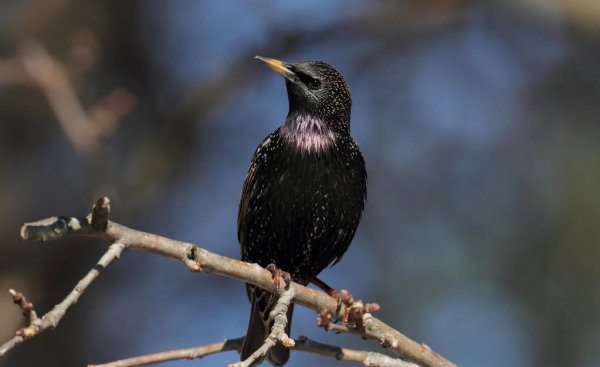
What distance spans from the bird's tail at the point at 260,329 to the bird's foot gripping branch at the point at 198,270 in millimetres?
177

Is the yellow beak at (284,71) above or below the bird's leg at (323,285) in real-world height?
above

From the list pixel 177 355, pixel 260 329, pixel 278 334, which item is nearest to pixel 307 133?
pixel 260 329

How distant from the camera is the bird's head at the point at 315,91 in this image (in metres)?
5.15

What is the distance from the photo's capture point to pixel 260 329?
5.03 meters

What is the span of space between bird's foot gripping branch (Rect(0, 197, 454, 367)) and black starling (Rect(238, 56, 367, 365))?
561 mm

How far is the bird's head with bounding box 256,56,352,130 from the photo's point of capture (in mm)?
5152

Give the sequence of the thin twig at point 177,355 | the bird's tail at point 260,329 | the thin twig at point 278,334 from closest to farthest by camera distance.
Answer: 1. the thin twig at point 278,334
2. the thin twig at point 177,355
3. the bird's tail at point 260,329

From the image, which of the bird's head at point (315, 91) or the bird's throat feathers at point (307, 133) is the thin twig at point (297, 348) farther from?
the bird's head at point (315, 91)

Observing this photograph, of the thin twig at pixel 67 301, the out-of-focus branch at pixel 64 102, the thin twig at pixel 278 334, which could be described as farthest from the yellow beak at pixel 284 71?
the thin twig at pixel 67 301

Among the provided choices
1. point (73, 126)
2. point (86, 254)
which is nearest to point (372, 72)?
point (86, 254)

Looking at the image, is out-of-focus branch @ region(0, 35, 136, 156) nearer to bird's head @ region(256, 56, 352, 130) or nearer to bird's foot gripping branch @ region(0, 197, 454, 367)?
bird's head @ region(256, 56, 352, 130)

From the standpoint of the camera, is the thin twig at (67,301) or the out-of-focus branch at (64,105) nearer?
the thin twig at (67,301)

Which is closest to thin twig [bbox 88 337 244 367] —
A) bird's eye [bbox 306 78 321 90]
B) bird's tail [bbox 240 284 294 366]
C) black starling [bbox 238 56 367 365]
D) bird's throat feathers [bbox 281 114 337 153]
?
bird's tail [bbox 240 284 294 366]

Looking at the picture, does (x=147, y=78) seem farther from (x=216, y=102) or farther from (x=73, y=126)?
(x=73, y=126)
